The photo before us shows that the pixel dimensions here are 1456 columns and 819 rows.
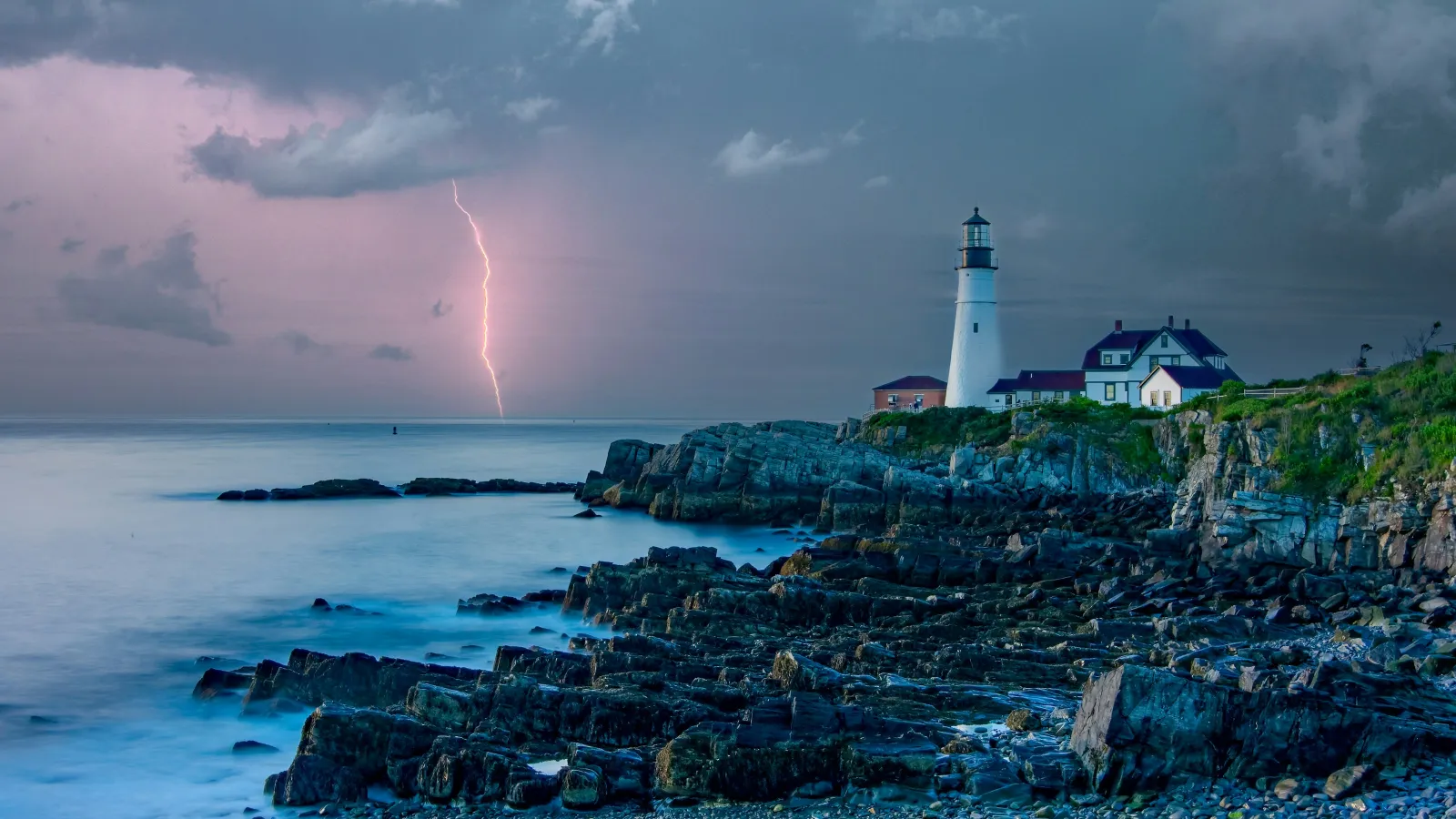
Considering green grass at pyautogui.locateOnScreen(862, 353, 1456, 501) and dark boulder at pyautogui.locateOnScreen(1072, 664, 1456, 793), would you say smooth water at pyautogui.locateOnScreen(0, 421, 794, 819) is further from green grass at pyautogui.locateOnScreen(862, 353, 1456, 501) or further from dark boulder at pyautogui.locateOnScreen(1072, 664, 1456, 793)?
green grass at pyautogui.locateOnScreen(862, 353, 1456, 501)

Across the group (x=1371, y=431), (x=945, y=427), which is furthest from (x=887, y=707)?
(x=945, y=427)

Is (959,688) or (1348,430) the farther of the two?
(1348,430)

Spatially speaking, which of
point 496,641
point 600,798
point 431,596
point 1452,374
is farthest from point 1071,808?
point 1452,374

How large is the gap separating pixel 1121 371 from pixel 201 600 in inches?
1926

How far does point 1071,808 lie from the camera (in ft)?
32.3

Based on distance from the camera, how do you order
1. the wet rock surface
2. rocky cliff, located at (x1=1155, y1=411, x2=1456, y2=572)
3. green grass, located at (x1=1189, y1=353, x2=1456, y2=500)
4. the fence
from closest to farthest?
the wet rock surface < rocky cliff, located at (x1=1155, y1=411, x2=1456, y2=572) < green grass, located at (x1=1189, y1=353, x2=1456, y2=500) < the fence

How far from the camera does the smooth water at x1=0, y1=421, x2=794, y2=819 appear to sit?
45.5 feet

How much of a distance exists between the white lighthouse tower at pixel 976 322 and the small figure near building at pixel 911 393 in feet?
27.6

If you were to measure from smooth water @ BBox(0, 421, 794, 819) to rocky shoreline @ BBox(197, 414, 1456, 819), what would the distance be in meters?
1.31

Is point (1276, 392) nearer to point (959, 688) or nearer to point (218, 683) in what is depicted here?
point (959, 688)

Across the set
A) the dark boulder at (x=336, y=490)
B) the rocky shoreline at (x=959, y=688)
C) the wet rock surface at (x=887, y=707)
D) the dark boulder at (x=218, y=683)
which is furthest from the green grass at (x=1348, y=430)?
the dark boulder at (x=336, y=490)

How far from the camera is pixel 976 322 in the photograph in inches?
2425

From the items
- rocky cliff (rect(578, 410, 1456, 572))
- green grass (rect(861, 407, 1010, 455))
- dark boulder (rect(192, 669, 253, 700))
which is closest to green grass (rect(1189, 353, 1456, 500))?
rocky cliff (rect(578, 410, 1456, 572))

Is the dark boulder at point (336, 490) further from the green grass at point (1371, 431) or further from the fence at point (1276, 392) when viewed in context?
the green grass at point (1371, 431)
